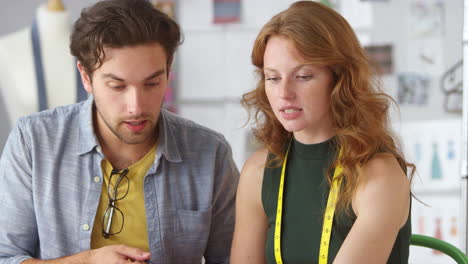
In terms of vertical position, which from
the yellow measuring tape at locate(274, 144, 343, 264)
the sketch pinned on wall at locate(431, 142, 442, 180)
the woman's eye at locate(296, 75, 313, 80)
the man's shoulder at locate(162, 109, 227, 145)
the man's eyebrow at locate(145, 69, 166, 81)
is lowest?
the sketch pinned on wall at locate(431, 142, 442, 180)

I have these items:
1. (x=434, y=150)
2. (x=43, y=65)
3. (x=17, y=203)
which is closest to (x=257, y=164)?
(x=17, y=203)

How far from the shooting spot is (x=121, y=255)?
1398mm

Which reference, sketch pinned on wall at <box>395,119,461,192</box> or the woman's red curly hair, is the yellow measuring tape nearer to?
the woman's red curly hair

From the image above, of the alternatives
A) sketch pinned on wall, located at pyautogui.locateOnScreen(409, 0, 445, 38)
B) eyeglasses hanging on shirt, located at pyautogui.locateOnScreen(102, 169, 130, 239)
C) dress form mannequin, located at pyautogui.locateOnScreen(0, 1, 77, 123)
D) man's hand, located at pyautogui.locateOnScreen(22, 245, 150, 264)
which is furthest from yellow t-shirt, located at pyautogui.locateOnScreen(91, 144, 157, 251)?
sketch pinned on wall, located at pyautogui.locateOnScreen(409, 0, 445, 38)

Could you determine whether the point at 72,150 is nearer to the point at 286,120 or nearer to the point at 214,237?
the point at 214,237

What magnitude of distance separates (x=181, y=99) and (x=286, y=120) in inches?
74.6

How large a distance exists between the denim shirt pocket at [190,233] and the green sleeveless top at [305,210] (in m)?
0.25

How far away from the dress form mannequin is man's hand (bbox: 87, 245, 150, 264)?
5.11ft

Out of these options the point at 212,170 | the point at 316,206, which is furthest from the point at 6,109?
the point at 316,206

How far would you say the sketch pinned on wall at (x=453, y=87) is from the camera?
297 cm

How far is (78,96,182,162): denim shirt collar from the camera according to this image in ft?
5.43

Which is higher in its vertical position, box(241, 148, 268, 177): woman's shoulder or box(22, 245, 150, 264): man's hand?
box(241, 148, 268, 177): woman's shoulder

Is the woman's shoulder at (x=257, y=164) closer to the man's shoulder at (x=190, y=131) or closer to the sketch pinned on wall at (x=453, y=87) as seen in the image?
the man's shoulder at (x=190, y=131)

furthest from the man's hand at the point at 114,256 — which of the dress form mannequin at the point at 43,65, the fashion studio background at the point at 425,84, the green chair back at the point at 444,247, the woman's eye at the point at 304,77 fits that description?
the fashion studio background at the point at 425,84
